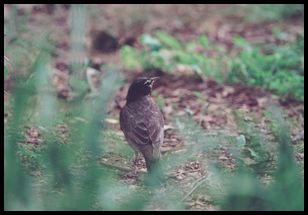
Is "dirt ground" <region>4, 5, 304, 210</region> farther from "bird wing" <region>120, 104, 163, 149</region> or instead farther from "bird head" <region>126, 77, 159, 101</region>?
"bird wing" <region>120, 104, 163, 149</region>

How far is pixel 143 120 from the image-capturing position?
13.9 feet

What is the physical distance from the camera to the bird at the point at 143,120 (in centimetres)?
407

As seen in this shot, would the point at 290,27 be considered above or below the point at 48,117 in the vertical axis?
above

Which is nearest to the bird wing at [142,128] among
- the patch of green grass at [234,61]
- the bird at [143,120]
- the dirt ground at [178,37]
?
the bird at [143,120]

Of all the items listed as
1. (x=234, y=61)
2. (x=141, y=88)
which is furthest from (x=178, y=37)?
(x=141, y=88)

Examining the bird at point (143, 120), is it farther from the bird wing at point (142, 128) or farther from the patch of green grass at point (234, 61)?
the patch of green grass at point (234, 61)

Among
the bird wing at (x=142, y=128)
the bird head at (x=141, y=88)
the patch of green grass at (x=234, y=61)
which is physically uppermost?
the patch of green grass at (x=234, y=61)

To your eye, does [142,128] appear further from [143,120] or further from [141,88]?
[141,88]

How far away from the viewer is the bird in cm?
407

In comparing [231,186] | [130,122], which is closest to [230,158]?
[231,186]

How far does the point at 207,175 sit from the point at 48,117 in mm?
580

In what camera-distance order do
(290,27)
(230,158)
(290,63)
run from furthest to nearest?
(290,27)
(290,63)
(230,158)
